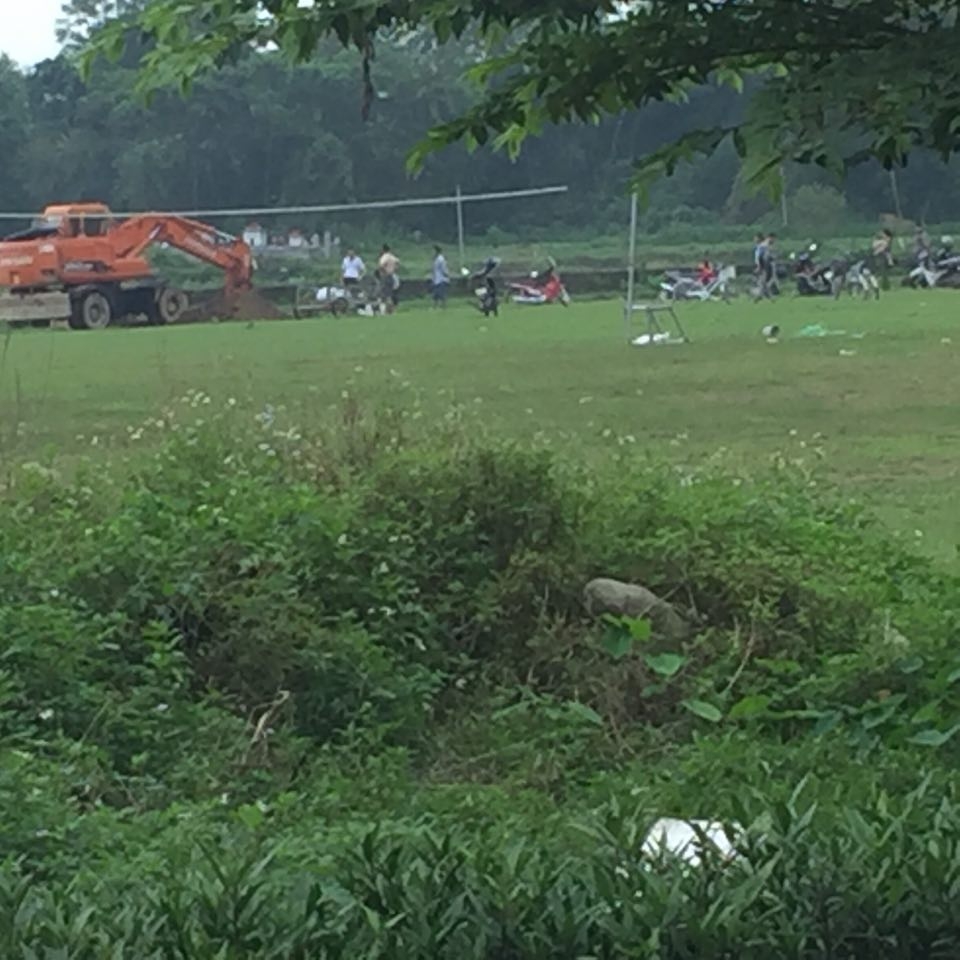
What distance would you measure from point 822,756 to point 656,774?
44cm

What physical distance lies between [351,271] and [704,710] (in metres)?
32.9

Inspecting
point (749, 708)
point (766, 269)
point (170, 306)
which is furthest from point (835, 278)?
point (749, 708)

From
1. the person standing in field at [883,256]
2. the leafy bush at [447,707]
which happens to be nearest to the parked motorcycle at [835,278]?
the person standing in field at [883,256]

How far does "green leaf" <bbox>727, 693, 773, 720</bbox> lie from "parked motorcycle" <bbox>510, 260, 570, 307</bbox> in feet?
107

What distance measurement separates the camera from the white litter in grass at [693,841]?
3318 millimetres

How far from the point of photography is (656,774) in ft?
A: 17.1

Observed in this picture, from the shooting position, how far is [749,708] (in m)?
5.73

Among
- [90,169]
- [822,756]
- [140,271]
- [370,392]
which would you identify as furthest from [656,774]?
[90,169]

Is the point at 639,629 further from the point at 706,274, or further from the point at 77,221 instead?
the point at 706,274

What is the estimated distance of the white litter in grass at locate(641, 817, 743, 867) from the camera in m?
3.32

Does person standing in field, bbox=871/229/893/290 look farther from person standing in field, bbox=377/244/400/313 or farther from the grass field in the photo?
person standing in field, bbox=377/244/400/313

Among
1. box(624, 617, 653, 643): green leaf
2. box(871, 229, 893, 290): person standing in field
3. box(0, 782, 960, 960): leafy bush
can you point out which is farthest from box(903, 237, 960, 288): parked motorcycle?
box(0, 782, 960, 960): leafy bush

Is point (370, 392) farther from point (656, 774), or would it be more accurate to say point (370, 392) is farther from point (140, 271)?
point (140, 271)

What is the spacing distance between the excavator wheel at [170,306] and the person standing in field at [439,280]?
480 centimetres
